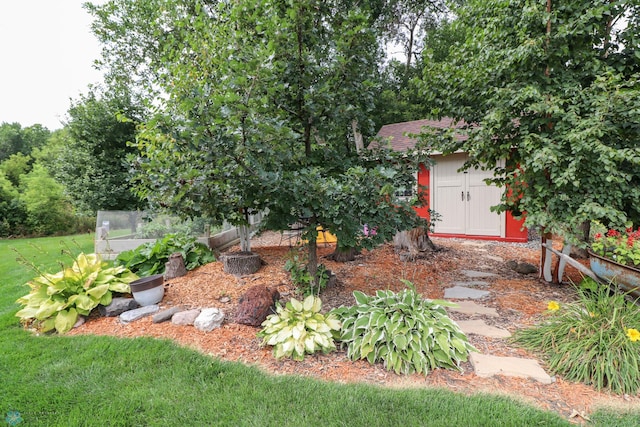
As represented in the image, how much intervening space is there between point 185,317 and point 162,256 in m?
1.82

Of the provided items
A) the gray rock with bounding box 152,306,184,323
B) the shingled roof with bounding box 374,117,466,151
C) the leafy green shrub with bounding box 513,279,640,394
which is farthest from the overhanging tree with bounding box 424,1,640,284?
the shingled roof with bounding box 374,117,466,151

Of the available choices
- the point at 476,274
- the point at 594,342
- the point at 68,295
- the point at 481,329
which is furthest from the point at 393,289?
the point at 68,295

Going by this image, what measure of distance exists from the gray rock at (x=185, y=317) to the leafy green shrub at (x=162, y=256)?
1.49 meters

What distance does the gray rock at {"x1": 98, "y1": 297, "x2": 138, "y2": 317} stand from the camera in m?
2.95

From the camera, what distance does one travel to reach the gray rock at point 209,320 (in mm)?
2588

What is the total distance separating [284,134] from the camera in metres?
1.98

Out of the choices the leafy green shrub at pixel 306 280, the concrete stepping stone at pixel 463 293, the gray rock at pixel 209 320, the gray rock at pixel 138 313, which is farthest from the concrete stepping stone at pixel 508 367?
the gray rock at pixel 138 313

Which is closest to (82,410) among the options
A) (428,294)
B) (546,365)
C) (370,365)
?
(370,365)

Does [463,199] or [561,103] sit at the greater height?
[561,103]

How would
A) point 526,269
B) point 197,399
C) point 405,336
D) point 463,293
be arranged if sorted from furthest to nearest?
point 526,269 → point 463,293 → point 405,336 → point 197,399

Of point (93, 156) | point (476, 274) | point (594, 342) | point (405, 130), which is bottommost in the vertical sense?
point (476, 274)

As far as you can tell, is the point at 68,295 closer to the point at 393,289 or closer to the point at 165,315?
the point at 165,315

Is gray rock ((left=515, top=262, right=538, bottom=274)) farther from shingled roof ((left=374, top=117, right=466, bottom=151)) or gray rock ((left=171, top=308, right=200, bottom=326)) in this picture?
gray rock ((left=171, top=308, right=200, bottom=326))

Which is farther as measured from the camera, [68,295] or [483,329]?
[68,295]
